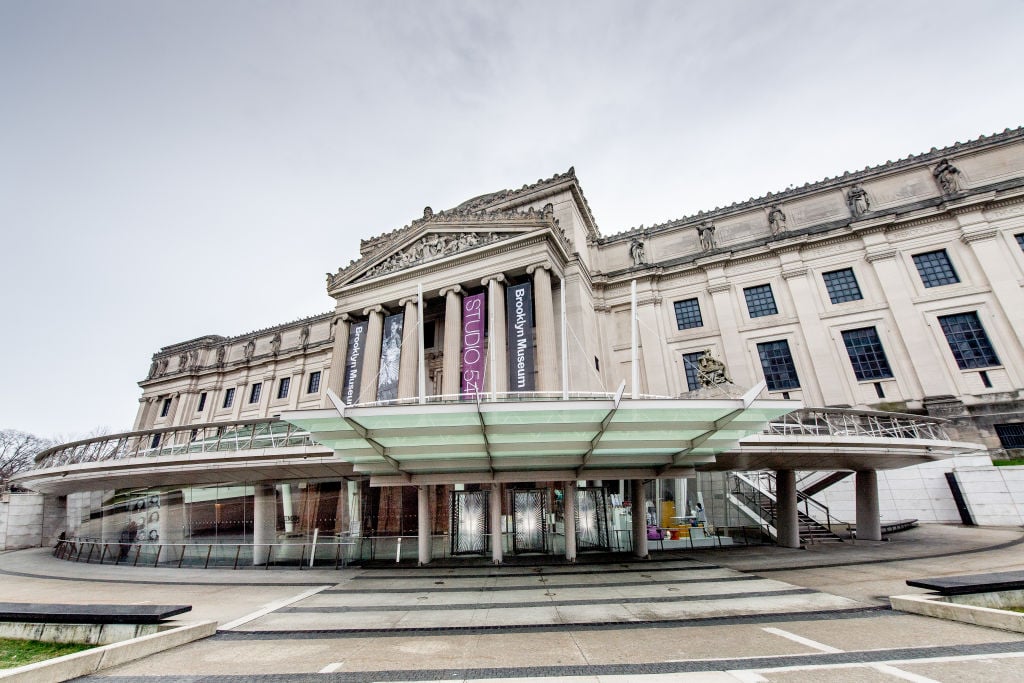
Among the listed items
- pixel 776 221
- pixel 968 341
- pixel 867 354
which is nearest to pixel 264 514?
pixel 867 354

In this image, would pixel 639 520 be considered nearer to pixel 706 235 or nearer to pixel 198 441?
pixel 198 441

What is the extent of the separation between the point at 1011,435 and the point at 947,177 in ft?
57.4

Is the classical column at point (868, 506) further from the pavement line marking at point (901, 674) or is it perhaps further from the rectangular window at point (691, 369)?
the pavement line marking at point (901, 674)

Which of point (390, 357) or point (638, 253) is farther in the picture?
point (638, 253)

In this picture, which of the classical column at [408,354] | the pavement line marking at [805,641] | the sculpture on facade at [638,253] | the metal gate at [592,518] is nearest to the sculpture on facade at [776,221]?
the sculpture on facade at [638,253]

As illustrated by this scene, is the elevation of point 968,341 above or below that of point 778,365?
below

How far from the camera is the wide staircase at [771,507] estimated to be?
20406 mm

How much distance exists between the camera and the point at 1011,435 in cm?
2341

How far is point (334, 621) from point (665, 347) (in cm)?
3003

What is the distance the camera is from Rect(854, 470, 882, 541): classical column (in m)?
19.4

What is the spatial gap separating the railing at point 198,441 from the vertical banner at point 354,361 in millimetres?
10627

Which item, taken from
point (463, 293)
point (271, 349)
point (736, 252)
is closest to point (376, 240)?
point (463, 293)

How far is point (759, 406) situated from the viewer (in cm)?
1012

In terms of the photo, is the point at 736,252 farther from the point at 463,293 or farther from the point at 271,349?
the point at 271,349
